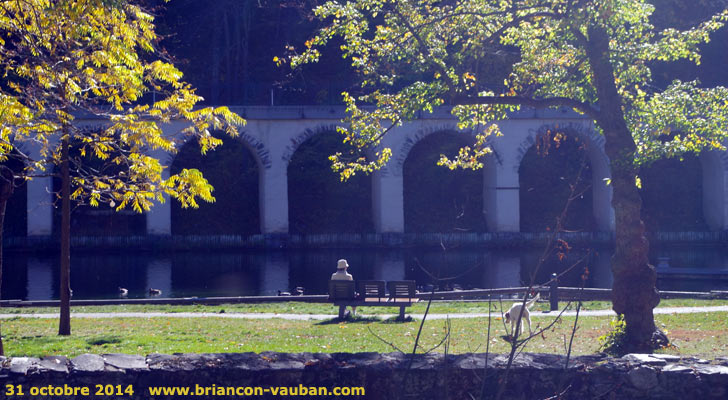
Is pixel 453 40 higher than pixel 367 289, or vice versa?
pixel 453 40

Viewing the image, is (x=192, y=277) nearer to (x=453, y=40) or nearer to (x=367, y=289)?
(x=367, y=289)

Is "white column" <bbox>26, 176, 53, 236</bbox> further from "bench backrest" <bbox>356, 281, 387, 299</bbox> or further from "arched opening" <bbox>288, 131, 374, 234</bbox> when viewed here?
"bench backrest" <bbox>356, 281, 387, 299</bbox>

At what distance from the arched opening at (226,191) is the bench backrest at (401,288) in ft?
77.6

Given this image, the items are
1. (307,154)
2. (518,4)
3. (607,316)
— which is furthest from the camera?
(307,154)

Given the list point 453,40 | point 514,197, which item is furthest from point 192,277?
point 514,197

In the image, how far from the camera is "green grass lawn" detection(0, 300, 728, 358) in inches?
364

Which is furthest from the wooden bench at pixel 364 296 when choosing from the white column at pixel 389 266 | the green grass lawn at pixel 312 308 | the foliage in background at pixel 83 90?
the white column at pixel 389 266

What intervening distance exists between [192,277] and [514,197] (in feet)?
54.6

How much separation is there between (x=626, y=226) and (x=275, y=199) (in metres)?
24.4

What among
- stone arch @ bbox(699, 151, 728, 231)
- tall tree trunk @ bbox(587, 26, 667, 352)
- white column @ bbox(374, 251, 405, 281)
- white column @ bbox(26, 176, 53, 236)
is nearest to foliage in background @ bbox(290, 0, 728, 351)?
tall tree trunk @ bbox(587, 26, 667, 352)

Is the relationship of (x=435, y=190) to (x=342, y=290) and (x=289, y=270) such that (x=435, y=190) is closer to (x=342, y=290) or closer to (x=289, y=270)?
(x=289, y=270)

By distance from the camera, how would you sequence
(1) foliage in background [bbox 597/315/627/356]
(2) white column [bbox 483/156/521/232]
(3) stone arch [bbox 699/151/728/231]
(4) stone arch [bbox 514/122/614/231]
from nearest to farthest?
(1) foliage in background [bbox 597/315/627/356]
(4) stone arch [bbox 514/122/614/231]
(2) white column [bbox 483/156/521/232]
(3) stone arch [bbox 699/151/728/231]

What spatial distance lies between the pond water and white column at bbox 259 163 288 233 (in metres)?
2.60

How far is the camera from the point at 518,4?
34.4 feet
